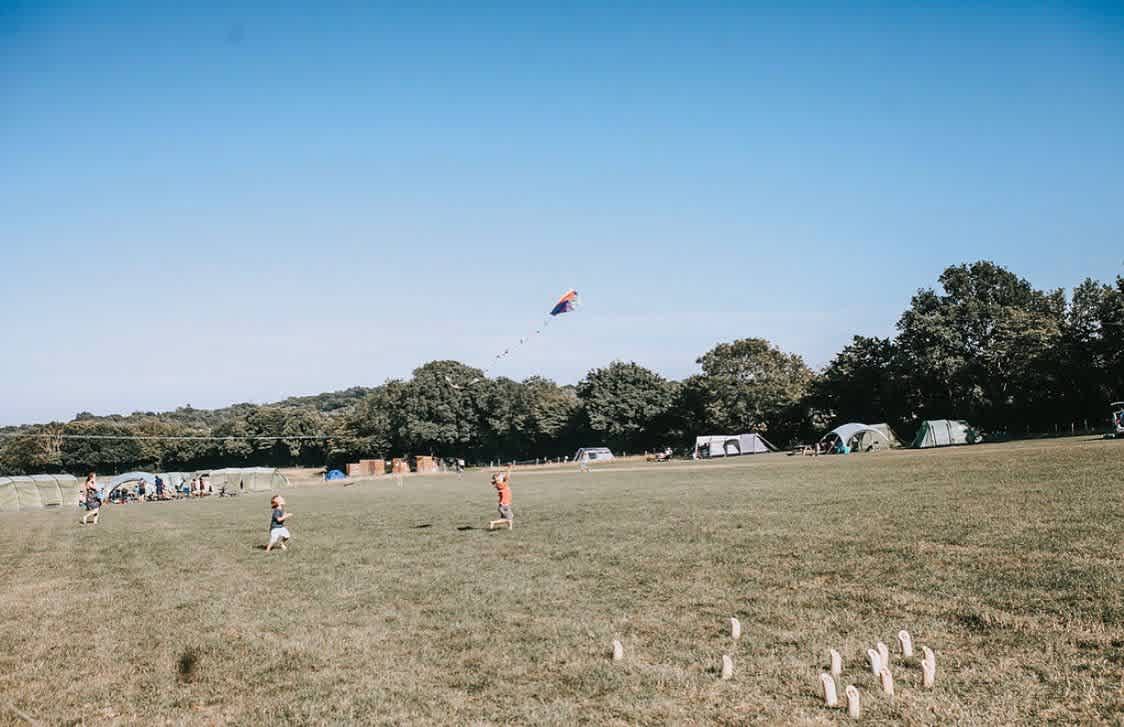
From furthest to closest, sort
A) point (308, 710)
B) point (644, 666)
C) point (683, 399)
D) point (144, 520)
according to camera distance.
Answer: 1. point (683, 399)
2. point (144, 520)
3. point (644, 666)
4. point (308, 710)

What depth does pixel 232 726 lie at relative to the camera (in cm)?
744

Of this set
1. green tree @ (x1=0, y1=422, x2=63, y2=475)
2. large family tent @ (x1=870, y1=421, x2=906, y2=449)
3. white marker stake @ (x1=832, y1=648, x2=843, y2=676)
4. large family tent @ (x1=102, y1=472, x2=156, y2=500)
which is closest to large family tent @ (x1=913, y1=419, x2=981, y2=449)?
large family tent @ (x1=870, y1=421, x2=906, y2=449)

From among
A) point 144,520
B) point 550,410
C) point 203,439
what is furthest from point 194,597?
point 203,439

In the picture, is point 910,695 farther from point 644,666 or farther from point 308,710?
point 308,710

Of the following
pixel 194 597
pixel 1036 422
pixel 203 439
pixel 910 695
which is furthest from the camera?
pixel 203 439

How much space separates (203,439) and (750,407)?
91.8 m

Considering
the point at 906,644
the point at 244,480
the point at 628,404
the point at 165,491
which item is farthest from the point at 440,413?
the point at 906,644

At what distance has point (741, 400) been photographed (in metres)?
92.5

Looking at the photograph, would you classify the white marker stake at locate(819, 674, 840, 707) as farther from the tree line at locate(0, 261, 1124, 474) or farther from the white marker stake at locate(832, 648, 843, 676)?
the tree line at locate(0, 261, 1124, 474)

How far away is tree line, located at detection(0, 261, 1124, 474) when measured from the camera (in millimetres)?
67312

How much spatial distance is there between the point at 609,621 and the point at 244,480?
68.8 m

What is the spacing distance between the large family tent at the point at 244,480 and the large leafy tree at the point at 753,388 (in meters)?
50.6

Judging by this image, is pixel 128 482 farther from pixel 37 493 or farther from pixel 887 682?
pixel 887 682

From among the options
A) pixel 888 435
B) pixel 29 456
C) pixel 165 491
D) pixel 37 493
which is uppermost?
pixel 888 435
